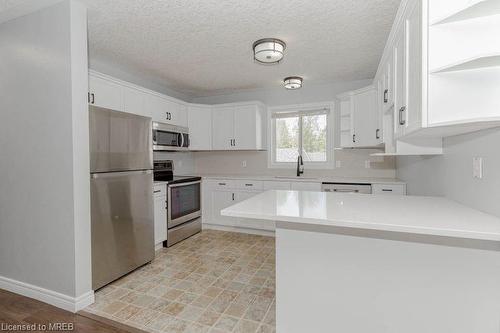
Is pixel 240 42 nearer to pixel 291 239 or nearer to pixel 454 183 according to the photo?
pixel 291 239

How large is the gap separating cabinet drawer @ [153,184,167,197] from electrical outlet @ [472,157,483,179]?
315 cm

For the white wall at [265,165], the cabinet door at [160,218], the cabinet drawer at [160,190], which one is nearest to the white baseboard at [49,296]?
the cabinet door at [160,218]

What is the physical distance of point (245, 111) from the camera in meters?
4.57

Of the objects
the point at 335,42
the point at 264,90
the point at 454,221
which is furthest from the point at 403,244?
the point at 264,90

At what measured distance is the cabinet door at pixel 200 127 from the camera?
4.70 metres

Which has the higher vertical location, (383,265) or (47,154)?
(47,154)

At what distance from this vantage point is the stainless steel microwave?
12.6 feet

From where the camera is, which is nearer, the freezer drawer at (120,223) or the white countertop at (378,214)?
the white countertop at (378,214)

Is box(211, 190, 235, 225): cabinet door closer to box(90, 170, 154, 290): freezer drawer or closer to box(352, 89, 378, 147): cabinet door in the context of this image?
box(90, 170, 154, 290): freezer drawer

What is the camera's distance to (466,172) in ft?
5.39

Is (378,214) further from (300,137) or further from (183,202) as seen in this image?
(300,137)

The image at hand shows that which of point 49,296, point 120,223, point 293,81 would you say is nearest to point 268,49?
point 293,81

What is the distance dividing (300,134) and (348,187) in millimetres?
1371

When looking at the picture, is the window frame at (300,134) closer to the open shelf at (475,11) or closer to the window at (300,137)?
the window at (300,137)
